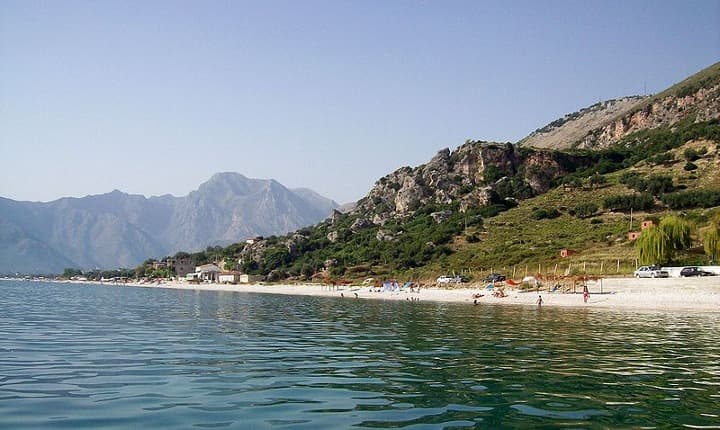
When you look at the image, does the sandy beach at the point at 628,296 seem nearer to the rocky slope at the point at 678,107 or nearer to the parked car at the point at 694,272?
the parked car at the point at 694,272

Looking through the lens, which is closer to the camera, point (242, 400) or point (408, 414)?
point (408, 414)

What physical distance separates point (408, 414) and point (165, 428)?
5.04 m

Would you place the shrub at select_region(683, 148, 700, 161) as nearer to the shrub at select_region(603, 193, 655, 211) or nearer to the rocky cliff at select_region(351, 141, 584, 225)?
the shrub at select_region(603, 193, 655, 211)

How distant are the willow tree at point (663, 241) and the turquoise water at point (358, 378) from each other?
42046 mm

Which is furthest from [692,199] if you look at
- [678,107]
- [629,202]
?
[678,107]

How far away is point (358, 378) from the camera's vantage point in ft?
Result: 57.8

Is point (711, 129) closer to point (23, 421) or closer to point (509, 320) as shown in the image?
point (509, 320)

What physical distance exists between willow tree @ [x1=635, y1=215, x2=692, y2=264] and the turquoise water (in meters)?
42.0

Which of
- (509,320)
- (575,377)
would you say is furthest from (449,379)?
(509,320)

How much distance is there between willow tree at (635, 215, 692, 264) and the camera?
7100 centimetres

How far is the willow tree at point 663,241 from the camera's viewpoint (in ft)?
233

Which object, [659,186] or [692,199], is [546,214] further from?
[692,199]

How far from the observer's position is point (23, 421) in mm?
12000

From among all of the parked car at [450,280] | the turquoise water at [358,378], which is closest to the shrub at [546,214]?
the parked car at [450,280]
